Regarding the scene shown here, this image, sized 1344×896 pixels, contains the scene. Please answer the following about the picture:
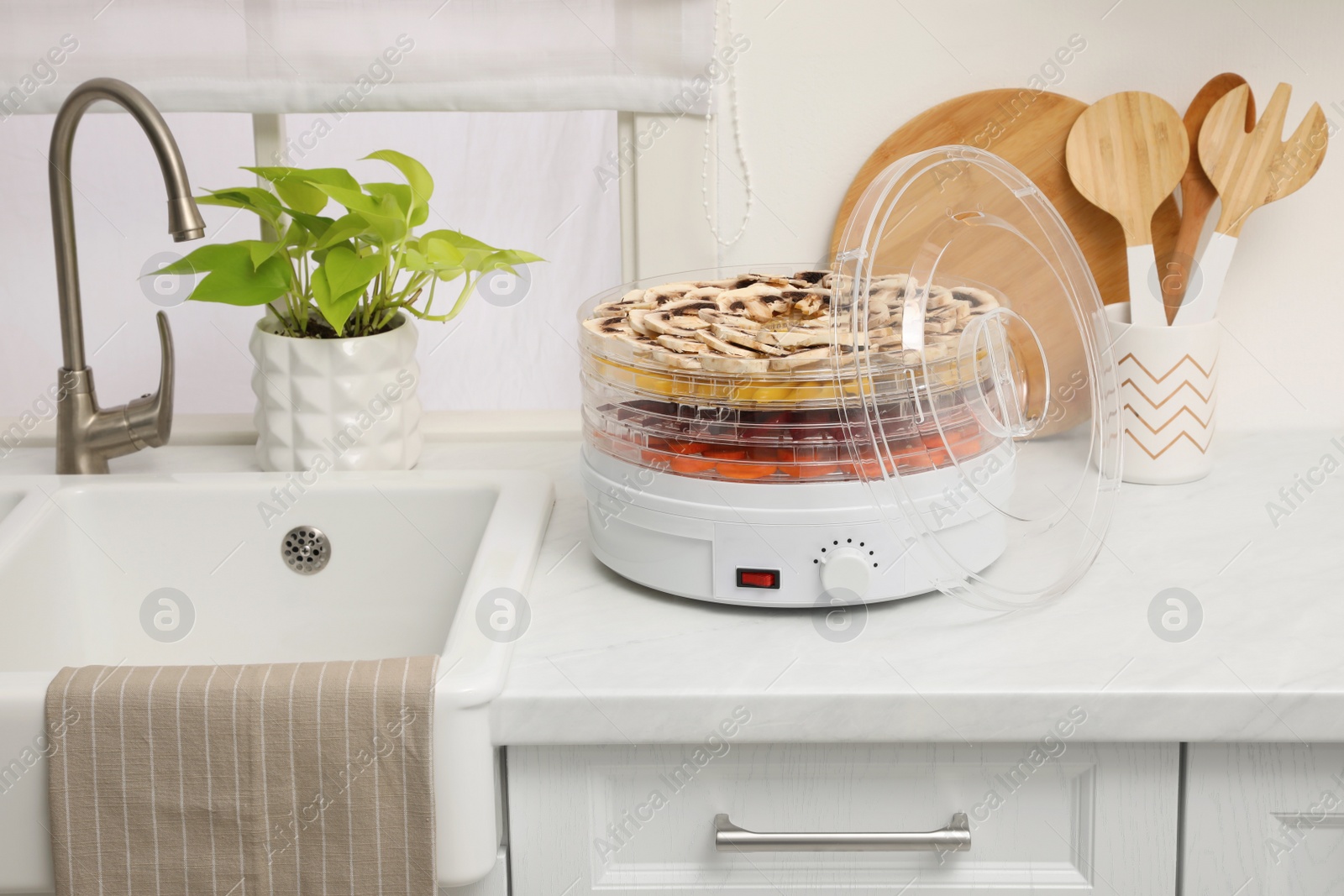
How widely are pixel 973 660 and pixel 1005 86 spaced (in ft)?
2.36

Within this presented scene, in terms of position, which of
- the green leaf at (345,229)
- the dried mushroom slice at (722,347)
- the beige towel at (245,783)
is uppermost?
the green leaf at (345,229)

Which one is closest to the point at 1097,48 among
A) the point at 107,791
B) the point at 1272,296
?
the point at 1272,296

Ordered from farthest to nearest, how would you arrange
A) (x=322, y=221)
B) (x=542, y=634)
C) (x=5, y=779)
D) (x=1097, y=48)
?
(x=1097, y=48)
(x=322, y=221)
(x=542, y=634)
(x=5, y=779)

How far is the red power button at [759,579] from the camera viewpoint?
925 mm

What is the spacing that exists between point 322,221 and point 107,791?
0.59 m

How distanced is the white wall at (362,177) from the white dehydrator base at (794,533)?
0.64 m

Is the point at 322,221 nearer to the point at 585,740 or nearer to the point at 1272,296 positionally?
→ the point at 585,740

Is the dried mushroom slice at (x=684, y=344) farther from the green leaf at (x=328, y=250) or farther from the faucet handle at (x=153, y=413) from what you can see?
the faucet handle at (x=153, y=413)

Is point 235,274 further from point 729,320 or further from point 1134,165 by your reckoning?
point 1134,165

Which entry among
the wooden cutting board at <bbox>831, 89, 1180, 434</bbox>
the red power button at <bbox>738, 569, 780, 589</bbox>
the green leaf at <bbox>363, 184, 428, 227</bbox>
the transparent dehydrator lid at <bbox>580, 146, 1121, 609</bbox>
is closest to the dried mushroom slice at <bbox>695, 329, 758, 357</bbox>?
the transparent dehydrator lid at <bbox>580, 146, 1121, 609</bbox>

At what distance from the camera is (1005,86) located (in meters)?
1.31

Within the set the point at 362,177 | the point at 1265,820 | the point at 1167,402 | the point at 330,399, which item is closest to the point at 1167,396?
the point at 1167,402

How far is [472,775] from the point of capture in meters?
0.81

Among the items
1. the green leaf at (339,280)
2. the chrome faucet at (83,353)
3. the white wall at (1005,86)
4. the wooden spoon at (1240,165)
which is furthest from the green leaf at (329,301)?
the wooden spoon at (1240,165)
